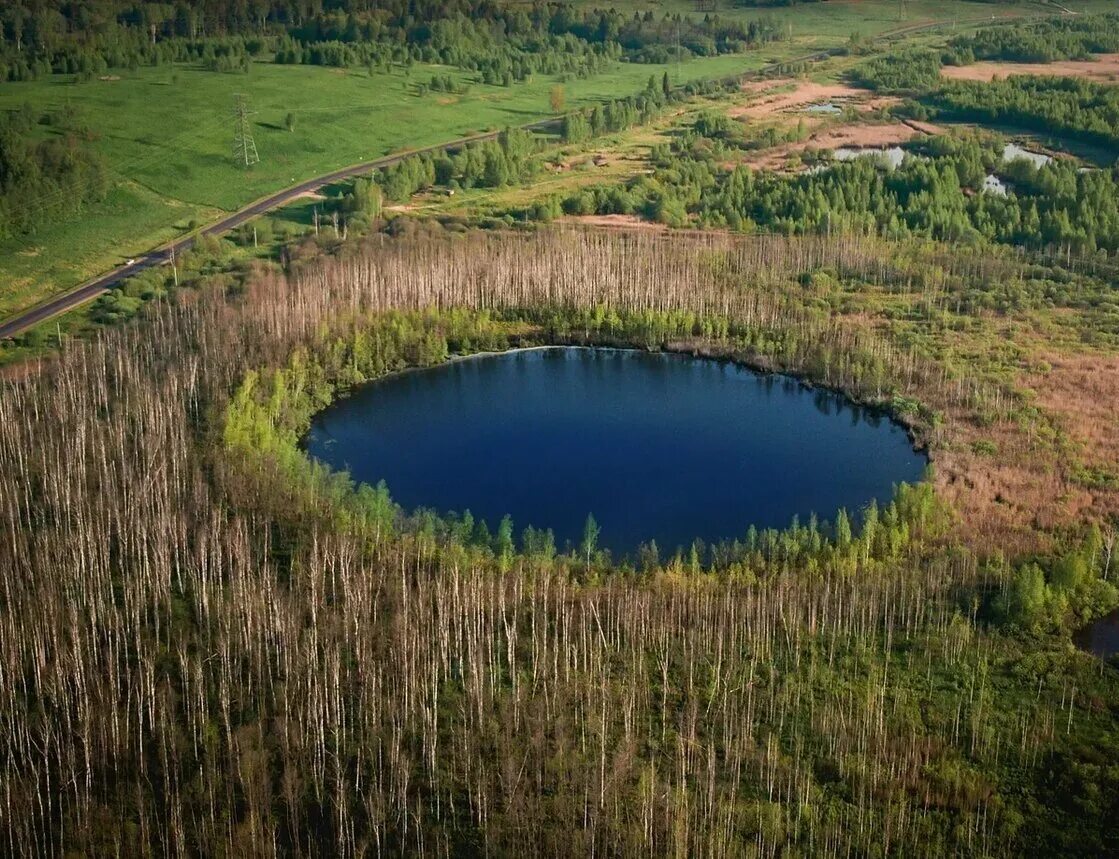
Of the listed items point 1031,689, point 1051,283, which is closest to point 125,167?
point 1051,283

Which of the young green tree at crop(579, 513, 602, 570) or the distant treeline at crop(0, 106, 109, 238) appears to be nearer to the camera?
the young green tree at crop(579, 513, 602, 570)

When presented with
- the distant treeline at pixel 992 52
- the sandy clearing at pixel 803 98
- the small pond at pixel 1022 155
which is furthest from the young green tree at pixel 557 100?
the small pond at pixel 1022 155

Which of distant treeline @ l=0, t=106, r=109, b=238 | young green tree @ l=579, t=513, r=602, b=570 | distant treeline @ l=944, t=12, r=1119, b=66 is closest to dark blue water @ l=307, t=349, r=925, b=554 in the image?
young green tree @ l=579, t=513, r=602, b=570

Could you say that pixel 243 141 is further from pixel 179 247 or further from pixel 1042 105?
pixel 1042 105

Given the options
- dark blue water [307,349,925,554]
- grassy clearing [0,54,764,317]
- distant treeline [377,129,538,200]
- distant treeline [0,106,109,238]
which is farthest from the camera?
distant treeline [377,129,538,200]

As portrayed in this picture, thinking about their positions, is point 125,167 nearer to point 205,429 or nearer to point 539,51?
point 205,429

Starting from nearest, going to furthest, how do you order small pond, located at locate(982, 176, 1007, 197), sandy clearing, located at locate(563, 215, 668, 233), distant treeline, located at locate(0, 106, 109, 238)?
distant treeline, located at locate(0, 106, 109, 238) < sandy clearing, located at locate(563, 215, 668, 233) < small pond, located at locate(982, 176, 1007, 197)

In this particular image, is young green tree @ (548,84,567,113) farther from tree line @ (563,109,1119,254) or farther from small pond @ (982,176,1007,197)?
small pond @ (982,176,1007,197)

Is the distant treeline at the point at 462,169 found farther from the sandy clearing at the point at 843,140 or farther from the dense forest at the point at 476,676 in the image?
the dense forest at the point at 476,676
